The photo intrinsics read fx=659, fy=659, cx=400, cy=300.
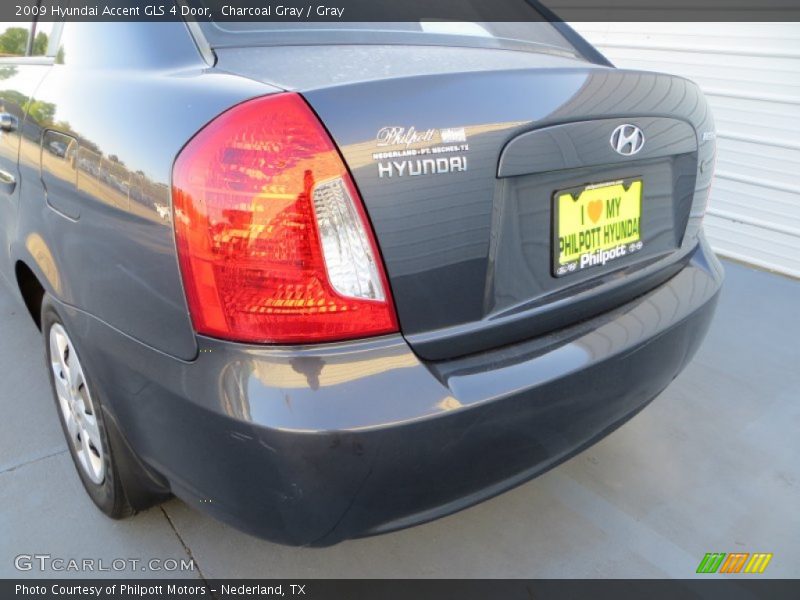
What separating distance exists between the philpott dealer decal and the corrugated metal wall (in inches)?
145

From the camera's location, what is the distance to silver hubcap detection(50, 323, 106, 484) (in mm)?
1913

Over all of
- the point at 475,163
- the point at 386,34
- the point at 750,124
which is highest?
the point at 386,34

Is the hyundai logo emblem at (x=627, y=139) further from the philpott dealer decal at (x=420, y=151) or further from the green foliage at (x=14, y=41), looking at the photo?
the green foliage at (x=14, y=41)

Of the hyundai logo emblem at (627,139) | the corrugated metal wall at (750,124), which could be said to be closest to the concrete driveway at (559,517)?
the hyundai logo emblem at (627,139)

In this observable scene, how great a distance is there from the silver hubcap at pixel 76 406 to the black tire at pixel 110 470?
2cm

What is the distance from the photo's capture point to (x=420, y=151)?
1260mm

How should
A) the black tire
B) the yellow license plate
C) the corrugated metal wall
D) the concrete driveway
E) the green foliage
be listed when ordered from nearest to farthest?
the yellow license plate < the black tire < the concrete driveway < the green foliage < the corrugated metal wall

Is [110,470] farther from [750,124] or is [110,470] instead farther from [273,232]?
[750,124]

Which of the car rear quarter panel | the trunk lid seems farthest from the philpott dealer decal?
the car rear quarter panel

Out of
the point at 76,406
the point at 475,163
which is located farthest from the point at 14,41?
the point at 475,163

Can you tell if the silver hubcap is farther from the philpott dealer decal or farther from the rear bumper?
the philpott dealer decal

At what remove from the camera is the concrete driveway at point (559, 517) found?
6.26ft

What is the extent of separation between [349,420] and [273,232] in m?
0.37

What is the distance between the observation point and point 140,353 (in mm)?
1425
